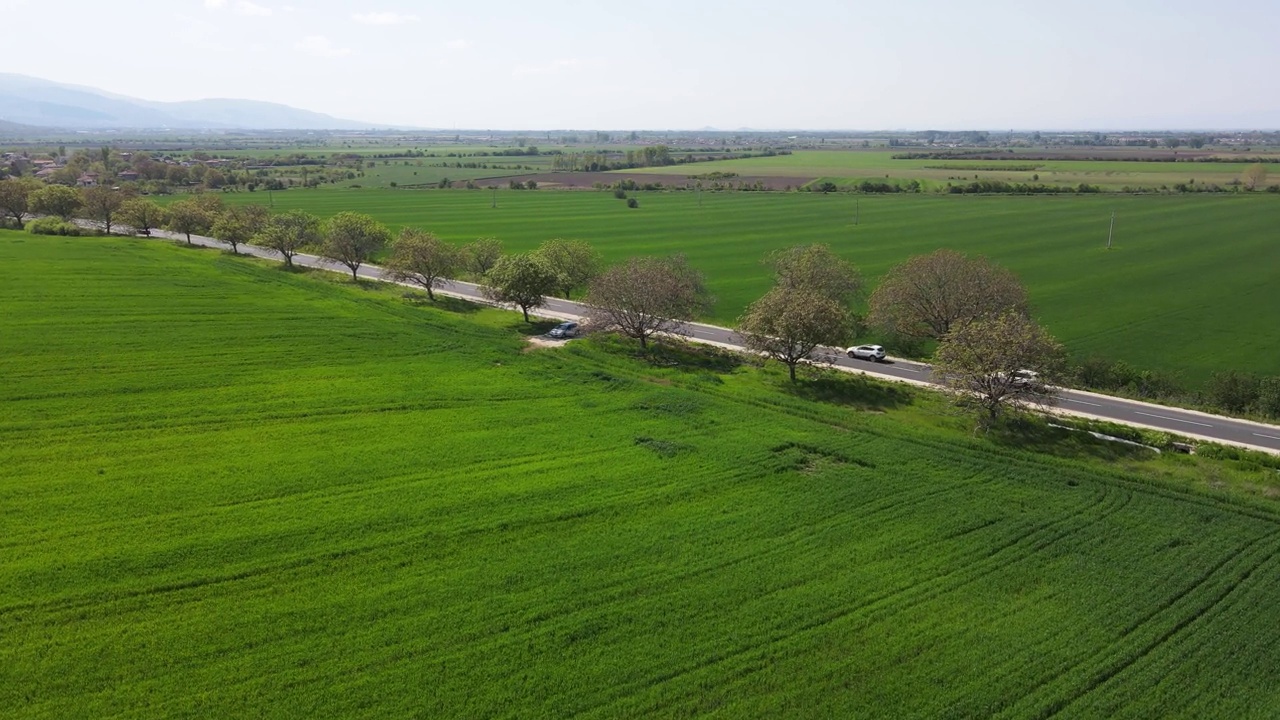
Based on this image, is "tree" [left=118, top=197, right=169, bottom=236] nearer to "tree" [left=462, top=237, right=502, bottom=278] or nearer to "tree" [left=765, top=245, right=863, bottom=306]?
"tree" [left=462, top=237, right=502, bottom=278]

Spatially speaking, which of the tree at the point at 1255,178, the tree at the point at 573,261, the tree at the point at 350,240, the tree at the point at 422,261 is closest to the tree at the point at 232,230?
the tree at the point at 350,240

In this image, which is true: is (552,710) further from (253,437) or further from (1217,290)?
(1217,290)

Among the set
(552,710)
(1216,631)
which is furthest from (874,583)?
(552,710)

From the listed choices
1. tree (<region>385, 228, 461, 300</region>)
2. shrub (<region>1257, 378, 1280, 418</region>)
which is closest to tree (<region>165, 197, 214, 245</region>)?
tree (<region>385, 228, 461, 300</region>)

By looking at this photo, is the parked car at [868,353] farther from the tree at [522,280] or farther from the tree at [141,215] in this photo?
the tree at [141,215]

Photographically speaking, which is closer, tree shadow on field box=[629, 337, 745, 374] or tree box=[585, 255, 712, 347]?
tree shadow on field box=[629, 337, 745, 374]

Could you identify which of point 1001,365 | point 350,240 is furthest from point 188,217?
point 1001,365
